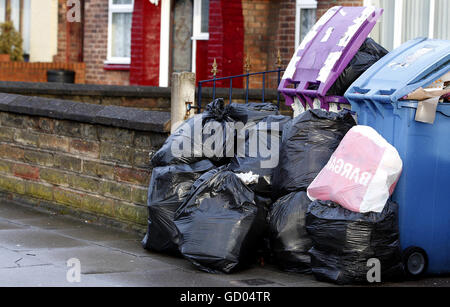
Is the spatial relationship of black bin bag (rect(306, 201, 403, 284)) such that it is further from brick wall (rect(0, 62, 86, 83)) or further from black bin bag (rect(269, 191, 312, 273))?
brick wall (rect(0, 62, 86, 83))

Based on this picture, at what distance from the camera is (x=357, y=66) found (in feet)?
22.9

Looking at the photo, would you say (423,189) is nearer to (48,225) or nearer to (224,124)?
(224,124)

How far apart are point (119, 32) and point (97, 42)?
1.46 feet

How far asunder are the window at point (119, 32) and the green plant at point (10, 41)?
278 centimetres

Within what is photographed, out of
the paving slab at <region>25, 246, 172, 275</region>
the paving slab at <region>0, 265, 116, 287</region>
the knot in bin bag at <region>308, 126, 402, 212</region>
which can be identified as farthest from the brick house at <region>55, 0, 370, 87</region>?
the paving slab at <region>0, 265, 116, 287</region>

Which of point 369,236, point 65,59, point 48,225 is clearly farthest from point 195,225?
point 65,59

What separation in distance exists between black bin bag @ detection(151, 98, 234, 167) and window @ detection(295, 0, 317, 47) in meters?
5.61

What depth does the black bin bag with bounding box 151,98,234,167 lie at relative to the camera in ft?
22.0

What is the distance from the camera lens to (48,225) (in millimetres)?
7820

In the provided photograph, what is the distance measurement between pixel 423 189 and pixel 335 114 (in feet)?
2.85

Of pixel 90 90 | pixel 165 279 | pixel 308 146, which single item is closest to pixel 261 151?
pixel 308 146

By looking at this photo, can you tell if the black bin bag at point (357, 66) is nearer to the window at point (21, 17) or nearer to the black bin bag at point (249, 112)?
the black bin bag at point (249, 112)

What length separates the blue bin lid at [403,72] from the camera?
233 inches

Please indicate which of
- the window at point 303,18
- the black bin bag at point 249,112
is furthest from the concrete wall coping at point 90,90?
the black bin bag at point 249,112
